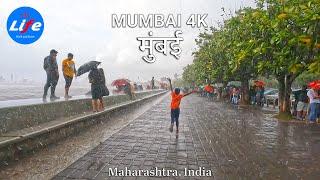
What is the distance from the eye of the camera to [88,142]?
9273 millimetres

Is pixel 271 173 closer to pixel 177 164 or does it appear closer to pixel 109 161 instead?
pixel 177 164

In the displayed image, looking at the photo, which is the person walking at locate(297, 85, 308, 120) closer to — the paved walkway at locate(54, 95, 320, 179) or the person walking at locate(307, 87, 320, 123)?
the person walking at locate(307, 87, 320, 123)

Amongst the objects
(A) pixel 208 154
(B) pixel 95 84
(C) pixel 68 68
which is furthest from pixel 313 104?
(C) pixel 68 68

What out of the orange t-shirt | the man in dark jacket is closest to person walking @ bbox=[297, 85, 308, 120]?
the man in dark jacket

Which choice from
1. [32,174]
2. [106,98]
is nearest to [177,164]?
[32,174]

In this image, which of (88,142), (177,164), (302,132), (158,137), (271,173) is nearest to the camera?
(271,173)

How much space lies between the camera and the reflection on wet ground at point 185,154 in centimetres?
654

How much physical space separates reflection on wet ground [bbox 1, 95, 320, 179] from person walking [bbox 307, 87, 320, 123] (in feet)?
13.7

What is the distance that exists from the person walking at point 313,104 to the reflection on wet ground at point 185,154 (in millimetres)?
4164

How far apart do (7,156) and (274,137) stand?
25.3 feet

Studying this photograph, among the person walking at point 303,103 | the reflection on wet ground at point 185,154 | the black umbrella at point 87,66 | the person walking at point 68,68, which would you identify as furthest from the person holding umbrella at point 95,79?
the person walking at point 303,103

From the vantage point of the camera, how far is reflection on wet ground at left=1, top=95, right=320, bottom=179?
6539 mm

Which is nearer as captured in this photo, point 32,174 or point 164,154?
point 32,174

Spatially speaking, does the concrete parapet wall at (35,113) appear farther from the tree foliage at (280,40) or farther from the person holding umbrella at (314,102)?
the person holding umbrella at (314,102)
